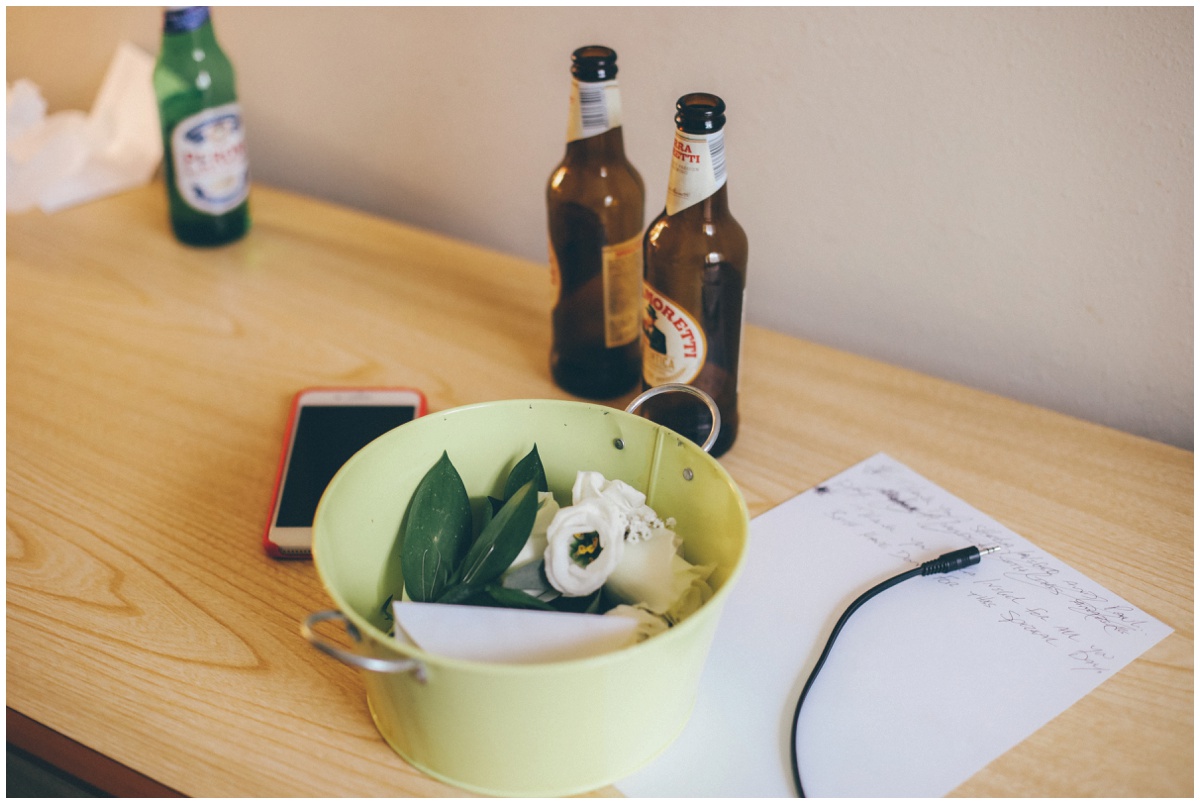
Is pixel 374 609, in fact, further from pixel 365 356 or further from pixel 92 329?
pixel 92 329

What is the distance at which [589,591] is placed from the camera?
1.71 ft

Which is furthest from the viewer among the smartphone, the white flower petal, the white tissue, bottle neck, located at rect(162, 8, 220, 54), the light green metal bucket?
the white tissue

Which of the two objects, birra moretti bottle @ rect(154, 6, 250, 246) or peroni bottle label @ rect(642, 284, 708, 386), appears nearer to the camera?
peroni bottle label @ rect(642, 284, 708, 386)

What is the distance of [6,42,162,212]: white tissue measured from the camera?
3.61ft

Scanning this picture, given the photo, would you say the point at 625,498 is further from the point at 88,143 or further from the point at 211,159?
the point at 88,143

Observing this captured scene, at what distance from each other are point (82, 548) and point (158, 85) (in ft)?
1.88

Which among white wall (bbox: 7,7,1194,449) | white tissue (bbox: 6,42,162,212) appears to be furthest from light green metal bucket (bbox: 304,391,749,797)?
white tissue (bbox: 6,42,162,212)

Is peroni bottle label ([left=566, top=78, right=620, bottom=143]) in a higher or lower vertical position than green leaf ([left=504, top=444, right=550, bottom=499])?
higher

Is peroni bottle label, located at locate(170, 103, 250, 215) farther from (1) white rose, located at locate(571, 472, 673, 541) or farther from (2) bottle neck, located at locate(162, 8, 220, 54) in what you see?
(1) white rose, located at locate(571, 472, 673, 541)

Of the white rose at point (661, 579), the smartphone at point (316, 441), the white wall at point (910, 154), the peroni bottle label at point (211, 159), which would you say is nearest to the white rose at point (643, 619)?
the white rose at point (661, 579)

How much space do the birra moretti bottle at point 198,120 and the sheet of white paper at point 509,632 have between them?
682 mm

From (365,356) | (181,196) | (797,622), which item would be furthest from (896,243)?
(181,196)

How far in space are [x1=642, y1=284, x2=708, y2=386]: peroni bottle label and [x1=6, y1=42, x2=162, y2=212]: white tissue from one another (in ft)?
2.69

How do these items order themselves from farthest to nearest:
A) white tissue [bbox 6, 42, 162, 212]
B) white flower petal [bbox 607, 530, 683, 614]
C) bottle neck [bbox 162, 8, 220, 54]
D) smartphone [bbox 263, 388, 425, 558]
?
white tissue [bbox 6, 42, 162, 212]
bottle neck [bbox 162, 8, 220, 54]
smartphone [bbox 263, 388, 425, 558]
white flower petal [bbox 607, 530, 683, 614]
